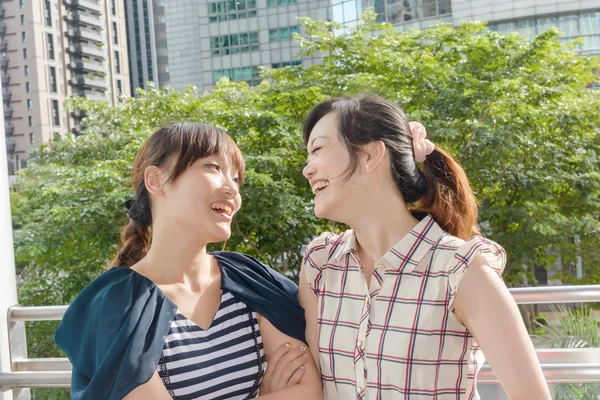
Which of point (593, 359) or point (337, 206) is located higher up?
point (337, 206)

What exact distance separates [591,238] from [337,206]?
24.6ft

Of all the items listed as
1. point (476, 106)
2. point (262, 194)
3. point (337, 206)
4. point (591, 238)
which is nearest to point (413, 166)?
point (337, 206)

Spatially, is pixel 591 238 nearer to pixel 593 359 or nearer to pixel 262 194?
A: pixel 262 194

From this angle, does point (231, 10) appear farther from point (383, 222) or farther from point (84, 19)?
point (383, 222)

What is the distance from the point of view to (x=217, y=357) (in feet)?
3.78

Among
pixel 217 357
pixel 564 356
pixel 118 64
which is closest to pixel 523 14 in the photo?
pixel 564 356

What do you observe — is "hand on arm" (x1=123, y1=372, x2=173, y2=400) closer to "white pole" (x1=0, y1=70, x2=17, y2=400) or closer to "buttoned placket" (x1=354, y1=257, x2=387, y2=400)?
"buttoned placket" (x1=354, y1=257, x2=387, y2=400)

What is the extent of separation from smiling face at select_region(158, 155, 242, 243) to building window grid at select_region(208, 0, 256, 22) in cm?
2421

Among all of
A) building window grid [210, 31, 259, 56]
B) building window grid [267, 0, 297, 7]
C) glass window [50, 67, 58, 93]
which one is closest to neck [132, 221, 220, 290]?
building window grid [210, 31, 259, 56]

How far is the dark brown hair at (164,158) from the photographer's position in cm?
120

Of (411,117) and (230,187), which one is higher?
(411,117)

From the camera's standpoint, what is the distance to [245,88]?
920 cm

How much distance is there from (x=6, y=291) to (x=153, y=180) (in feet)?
Result: 2.61

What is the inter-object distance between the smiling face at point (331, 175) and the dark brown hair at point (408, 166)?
1 centimetres
